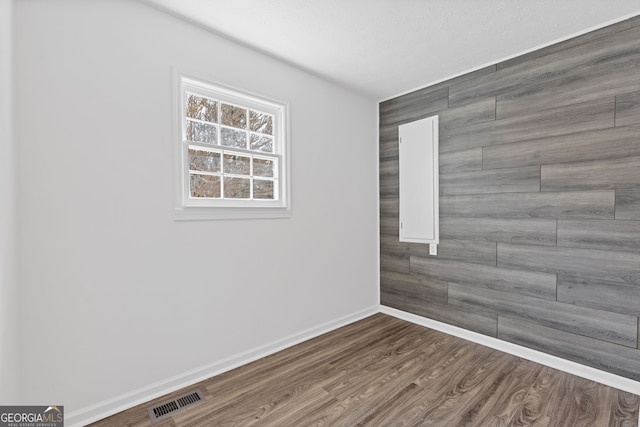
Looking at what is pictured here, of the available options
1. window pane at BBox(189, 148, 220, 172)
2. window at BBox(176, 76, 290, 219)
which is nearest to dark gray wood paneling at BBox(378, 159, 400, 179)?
window at BBox(176, 76, 290, 219)

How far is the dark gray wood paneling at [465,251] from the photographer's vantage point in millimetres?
2670

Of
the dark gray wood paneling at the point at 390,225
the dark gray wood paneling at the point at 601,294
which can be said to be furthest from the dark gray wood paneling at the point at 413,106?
the dark gray wood paneling at the point at 601,294

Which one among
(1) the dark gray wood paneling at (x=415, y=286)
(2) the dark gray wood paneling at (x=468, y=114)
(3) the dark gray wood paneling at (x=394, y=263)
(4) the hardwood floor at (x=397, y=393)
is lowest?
(4) the hardwood floor at (x=397, y=393)

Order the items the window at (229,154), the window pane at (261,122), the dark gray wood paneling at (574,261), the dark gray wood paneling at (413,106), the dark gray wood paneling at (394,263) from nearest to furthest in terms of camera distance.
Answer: the dark gray wood paneling at (574,261), the window at (229,154), the window pane at (261,122), the dark gray wood paneling at (413,106), the dark gray wood paneling at (394,263)

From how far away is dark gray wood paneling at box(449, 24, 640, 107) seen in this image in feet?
6.58

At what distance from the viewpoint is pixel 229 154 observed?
7.65ft

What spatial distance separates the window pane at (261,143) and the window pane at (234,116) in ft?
0.43

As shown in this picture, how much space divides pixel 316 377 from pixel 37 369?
1708 mm

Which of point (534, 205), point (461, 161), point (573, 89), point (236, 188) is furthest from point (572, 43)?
point (236, 188)

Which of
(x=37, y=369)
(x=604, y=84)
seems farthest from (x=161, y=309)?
(x=604, y=84)

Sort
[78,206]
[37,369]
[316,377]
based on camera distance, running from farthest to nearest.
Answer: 1. [316,377]
2. [78,206]
3. [37,369]

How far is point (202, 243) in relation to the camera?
216cm

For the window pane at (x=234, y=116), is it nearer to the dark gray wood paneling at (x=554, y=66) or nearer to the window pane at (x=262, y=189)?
the window pane at (x=262, y=189)

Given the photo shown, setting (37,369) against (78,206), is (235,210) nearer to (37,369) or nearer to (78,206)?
(78,206)
